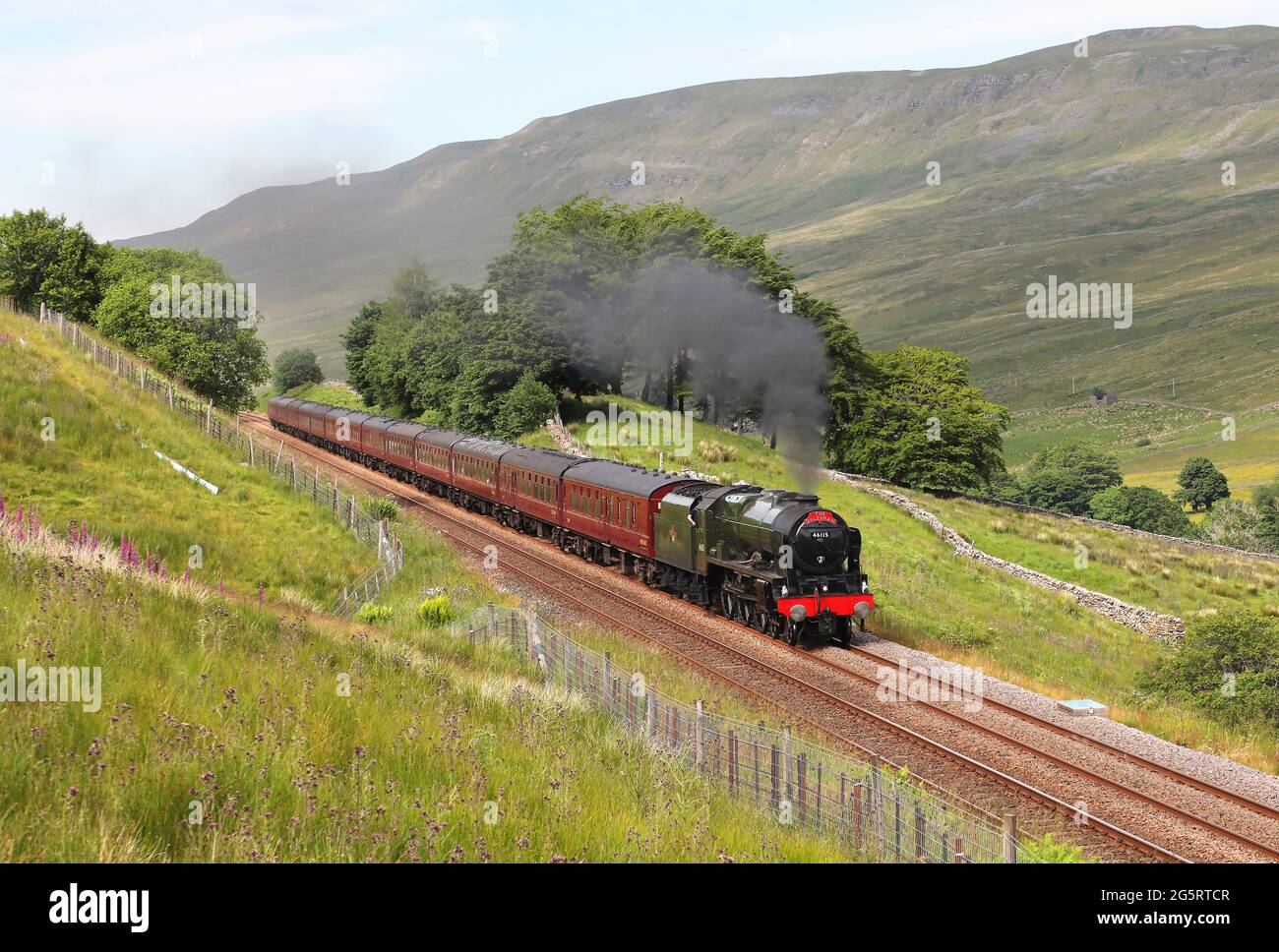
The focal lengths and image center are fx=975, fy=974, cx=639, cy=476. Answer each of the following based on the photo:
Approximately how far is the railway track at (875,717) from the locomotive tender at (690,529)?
0.99 m

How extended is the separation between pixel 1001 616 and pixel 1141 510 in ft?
239

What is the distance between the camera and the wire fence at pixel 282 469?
83.1ft

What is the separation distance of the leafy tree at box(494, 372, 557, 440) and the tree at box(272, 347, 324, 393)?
228 feet

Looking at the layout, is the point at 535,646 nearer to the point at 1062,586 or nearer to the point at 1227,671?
the point at 1227,671

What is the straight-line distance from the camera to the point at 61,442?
25031 millimetres

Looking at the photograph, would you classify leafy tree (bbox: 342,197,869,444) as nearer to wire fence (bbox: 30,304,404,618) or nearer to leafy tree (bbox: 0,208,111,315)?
leafy tree (bbox: 0,208,111,315)

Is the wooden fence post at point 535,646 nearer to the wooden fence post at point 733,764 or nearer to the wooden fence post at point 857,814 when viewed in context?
the wooden fence post at point 733,764

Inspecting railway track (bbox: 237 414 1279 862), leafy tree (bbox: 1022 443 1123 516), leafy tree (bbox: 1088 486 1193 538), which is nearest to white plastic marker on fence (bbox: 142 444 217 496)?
railway track (bbox: 237 414 1279 862)

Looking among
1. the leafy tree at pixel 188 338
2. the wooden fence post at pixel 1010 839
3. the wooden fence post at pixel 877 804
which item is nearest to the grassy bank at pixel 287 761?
the wooden fence post at pixel 877 804

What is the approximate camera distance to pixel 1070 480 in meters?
Answer: 114

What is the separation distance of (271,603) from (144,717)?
967cm

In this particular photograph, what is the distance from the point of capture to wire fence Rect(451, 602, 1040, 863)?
1088 cm
